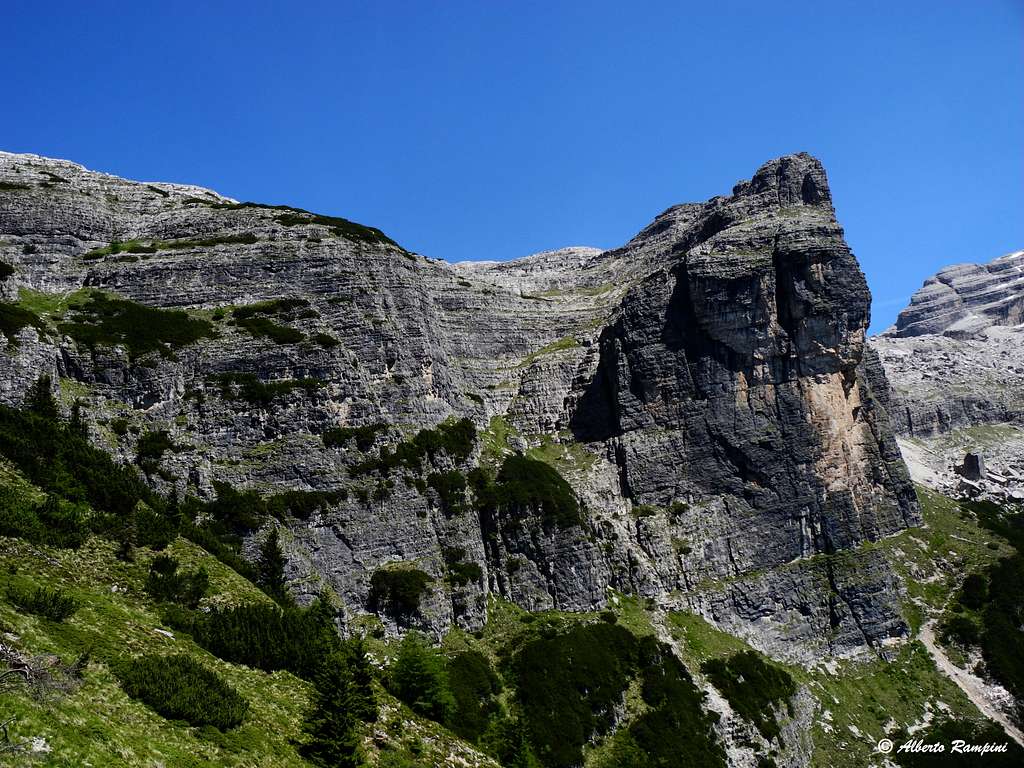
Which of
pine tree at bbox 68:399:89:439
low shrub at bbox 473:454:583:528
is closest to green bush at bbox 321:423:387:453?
low shrub at bbox 473:454:583:528

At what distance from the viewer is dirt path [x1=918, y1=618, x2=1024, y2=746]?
7869cm

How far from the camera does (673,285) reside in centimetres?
10738

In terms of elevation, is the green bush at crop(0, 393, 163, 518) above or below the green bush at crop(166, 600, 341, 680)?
above

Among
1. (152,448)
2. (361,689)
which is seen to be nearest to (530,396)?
(152,448)

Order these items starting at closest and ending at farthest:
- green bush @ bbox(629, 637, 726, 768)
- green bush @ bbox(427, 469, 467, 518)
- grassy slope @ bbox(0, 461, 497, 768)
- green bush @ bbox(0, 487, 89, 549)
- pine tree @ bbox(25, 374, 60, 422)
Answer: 1. grassy slope @ bbox(0, 461, 497, 768)
2. green bush @ bbox(0, 487, 89, 549)
3. pine tree @ bbox(25, 374, 60, 422)
4. green bush @ bbox(629, 637, 726, 768)
5. green bush @ bbox(427, 469, 467, 518)

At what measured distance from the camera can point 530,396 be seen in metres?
108

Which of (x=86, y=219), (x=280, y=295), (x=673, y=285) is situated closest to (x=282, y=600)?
(x=280, y=295)

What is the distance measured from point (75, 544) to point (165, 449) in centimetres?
3389

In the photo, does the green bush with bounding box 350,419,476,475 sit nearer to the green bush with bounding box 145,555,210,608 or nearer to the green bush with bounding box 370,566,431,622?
the green bush with bounding box 370,566,431,622

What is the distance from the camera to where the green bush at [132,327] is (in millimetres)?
73062

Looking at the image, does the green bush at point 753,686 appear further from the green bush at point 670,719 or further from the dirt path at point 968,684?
the dirt path at point 968,684

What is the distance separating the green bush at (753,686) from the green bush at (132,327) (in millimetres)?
68453

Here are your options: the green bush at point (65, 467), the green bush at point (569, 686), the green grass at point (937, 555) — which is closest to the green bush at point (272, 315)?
the green bush at point (65, 467)

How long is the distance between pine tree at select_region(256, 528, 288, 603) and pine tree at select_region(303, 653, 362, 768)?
27180mm
